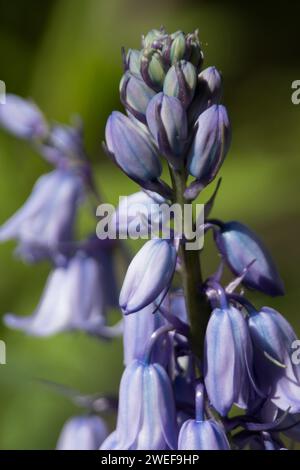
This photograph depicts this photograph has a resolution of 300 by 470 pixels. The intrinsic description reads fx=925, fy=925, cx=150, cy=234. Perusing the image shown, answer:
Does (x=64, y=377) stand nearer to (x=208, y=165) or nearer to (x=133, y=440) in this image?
(x=133, y=440)

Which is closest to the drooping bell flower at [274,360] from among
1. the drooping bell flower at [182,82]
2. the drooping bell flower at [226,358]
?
the drooping bell flower at [226,358]

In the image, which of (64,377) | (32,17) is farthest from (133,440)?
(32,17)

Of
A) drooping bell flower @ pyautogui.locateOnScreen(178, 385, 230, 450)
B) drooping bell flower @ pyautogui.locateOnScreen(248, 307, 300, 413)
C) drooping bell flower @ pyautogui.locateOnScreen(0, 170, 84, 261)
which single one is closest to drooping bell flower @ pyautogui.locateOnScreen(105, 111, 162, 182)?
drooping bell flower @ pyautogui.locateOnScreen(248, 307, 300, 413)

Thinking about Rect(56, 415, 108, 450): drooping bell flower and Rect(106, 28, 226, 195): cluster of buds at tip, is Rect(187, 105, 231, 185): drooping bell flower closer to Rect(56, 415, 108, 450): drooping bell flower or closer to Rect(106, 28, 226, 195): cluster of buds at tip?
Rect(106, 28, 226, 195): cluster of buds at tip

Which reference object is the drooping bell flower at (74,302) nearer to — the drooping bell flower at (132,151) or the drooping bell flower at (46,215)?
the drooping bell flower at (46,215)

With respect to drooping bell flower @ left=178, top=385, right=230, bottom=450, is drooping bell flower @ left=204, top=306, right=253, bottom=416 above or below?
above

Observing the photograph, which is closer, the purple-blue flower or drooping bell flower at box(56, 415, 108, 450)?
the purple-blue flower
